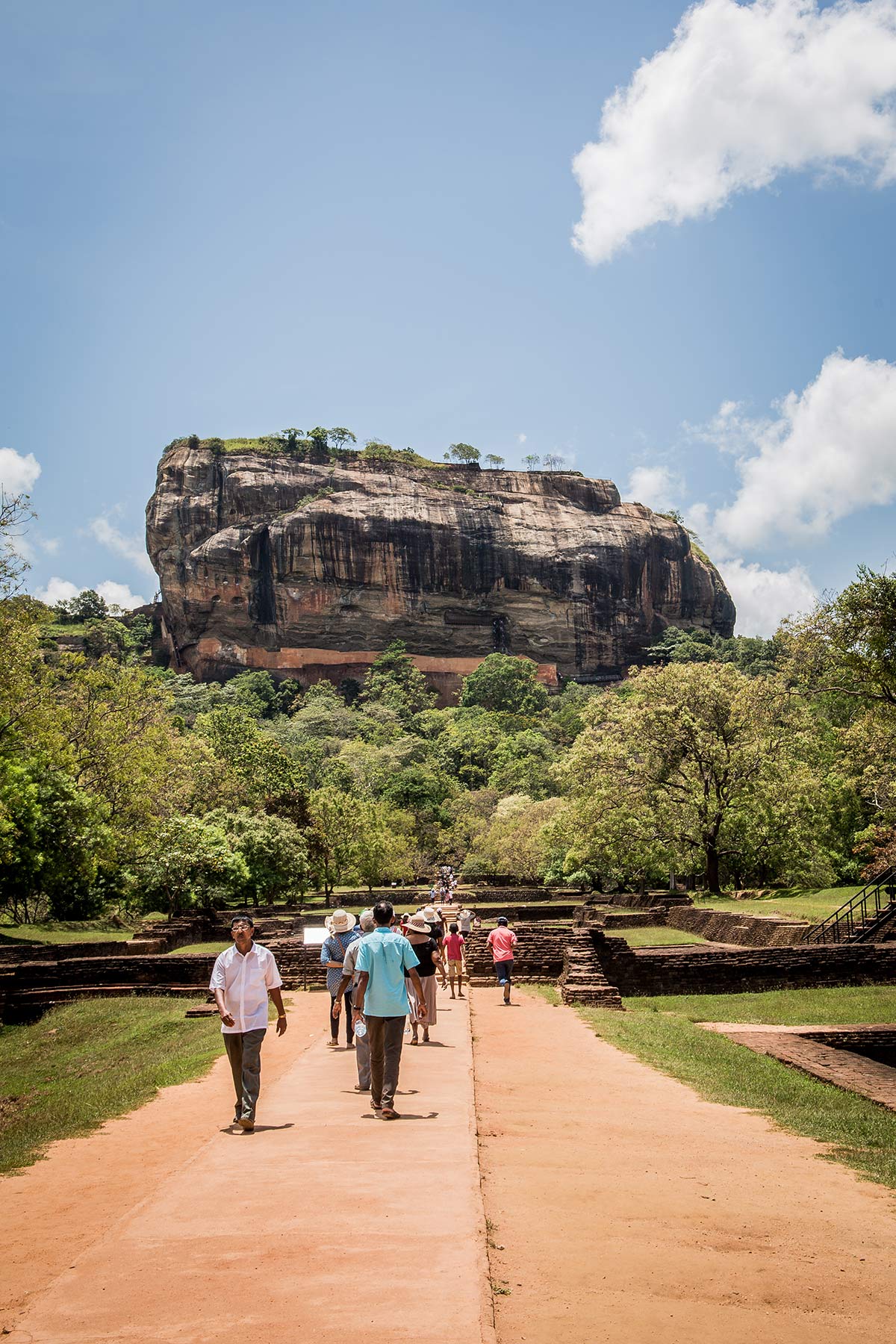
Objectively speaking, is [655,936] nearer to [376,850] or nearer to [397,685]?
[376,850]

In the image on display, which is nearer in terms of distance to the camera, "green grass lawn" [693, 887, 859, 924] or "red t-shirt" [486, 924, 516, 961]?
"red t-shirt" [486, 924, 516, 961]

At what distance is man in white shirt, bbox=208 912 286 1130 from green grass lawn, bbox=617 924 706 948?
1507 centimetres

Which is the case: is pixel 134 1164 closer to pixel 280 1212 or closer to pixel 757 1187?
pixel 280 1212

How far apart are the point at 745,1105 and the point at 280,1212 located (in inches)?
198

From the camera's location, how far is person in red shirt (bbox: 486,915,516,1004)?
1493cm

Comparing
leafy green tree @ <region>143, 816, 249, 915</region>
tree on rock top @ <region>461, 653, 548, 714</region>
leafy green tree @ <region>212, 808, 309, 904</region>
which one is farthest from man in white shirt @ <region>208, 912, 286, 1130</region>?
tree on rock top @ <region>461, 653, 548, 714</region>

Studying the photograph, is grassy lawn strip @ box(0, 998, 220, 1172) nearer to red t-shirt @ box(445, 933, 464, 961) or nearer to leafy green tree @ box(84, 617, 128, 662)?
red t-shirt @ box(445, 933, 464, 961)

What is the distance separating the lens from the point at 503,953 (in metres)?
15.0

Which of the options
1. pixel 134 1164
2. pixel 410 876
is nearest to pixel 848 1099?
pixel 134 1164

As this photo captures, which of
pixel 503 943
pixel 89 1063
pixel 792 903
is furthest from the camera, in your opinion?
pixel 792 903

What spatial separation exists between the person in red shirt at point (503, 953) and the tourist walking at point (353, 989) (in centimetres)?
494

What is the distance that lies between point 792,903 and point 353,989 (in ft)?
61.8

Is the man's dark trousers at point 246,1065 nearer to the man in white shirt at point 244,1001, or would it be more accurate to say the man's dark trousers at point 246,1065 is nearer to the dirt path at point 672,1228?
the man in white shirt at point 244,1001

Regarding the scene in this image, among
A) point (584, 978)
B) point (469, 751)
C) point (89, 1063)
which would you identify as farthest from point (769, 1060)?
point (469, 751)
